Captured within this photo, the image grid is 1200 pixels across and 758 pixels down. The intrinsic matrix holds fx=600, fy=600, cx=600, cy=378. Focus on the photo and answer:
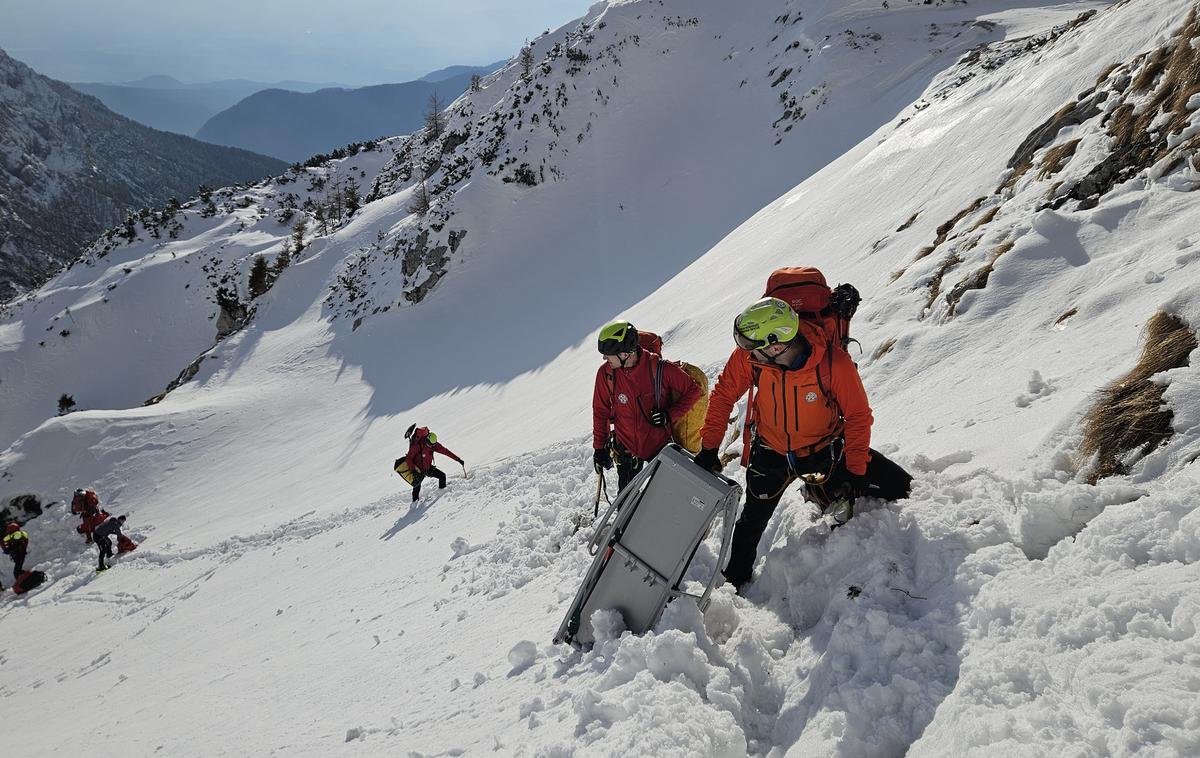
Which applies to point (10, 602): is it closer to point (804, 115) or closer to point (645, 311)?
point (645, 311)

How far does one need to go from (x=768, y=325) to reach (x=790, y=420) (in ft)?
2.45

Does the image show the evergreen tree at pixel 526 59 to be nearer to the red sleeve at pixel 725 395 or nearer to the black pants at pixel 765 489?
the red sleeve at pixel 725 395

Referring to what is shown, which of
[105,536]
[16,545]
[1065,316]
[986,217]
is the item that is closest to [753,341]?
[1065,316]

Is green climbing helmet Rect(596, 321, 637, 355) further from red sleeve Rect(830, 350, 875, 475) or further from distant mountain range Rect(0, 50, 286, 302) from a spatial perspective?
distant mountain range Rect(0, 50, 286, 302)

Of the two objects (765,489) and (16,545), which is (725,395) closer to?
(765,489)

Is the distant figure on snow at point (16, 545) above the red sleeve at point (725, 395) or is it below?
above

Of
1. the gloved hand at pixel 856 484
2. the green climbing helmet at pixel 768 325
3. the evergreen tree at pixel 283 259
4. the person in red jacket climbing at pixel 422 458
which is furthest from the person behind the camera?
the evergreen tree at pixel 283 259

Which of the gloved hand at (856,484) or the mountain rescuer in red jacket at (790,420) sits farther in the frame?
the gloved hand at (856,484)

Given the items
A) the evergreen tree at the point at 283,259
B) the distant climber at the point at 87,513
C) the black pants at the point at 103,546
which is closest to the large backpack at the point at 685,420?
the black pants at the point at 103,546

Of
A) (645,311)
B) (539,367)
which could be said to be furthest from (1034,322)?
(539,367)

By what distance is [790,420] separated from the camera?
13.4ft

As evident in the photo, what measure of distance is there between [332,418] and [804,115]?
22.5 m

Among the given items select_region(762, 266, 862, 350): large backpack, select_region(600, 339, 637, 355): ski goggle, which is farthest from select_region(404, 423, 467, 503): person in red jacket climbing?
select_region(762, 266, 862, 350): large backpack

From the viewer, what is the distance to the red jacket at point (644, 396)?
5.55m
